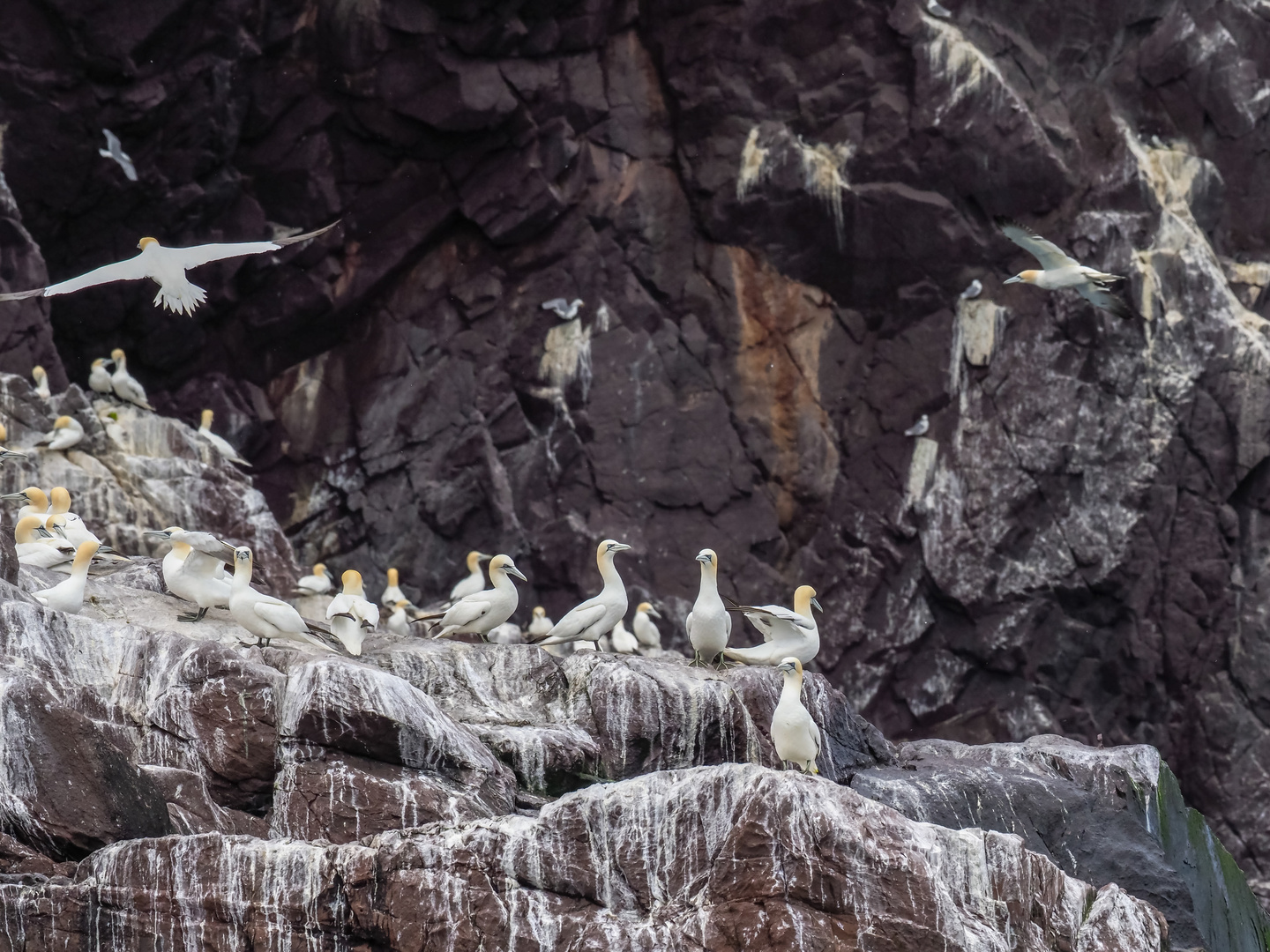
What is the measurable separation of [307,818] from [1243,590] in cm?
1815

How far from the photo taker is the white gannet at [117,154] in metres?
22.5

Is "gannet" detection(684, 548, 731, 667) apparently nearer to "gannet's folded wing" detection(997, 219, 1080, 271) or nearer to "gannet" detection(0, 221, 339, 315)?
"gannet" detection(0, 221, 339, 315)

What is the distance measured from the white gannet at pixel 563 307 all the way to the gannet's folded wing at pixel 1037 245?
7.92 m

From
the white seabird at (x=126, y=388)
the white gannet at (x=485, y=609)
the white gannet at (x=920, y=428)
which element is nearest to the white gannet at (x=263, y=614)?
the white gannet at (x=485, y=609)

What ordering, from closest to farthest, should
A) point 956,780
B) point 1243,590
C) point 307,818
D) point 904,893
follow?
point 904,893 → point 307,818 → point 956,780 → point 1243,590

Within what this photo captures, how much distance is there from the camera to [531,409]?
83.7ft

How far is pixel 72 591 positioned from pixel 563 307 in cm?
1416

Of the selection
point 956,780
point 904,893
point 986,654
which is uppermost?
point 986,654

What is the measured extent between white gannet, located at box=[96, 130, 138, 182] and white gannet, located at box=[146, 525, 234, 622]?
10.6 meters

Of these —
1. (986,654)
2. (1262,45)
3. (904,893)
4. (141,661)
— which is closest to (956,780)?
(904,893)

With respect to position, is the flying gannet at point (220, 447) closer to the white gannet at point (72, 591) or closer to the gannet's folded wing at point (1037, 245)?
the white gannet at point (72, 591)

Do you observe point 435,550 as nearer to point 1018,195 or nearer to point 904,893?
point 1018,195

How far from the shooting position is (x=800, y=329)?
85.9 feet

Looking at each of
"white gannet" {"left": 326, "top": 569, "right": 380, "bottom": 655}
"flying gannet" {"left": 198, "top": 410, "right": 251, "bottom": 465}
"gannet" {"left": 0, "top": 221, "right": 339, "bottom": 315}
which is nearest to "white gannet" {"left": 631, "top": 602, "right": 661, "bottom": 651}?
"flying gannet" {"left": 198, "top": 410, "right": 251, "bottom": 465}
